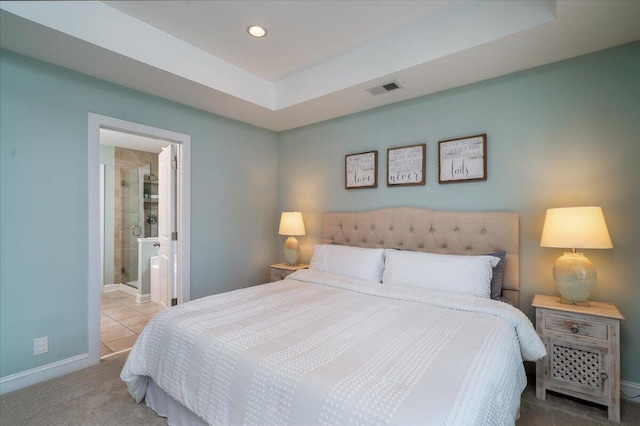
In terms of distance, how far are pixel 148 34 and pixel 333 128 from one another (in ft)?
6.34

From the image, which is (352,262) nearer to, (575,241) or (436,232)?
(436,232)

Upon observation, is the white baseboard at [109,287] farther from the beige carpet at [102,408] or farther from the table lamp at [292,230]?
the table lamp at [292,230]

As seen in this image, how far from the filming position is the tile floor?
2893 millimetres

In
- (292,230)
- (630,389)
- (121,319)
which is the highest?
(292,230)

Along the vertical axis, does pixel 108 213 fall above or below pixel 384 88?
below

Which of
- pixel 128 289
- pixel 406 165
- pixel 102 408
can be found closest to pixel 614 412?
pixel 406 165

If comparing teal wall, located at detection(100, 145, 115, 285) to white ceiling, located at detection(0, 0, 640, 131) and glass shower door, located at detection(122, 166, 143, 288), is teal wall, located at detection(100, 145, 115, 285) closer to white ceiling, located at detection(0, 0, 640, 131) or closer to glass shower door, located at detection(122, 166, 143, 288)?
glass shower door, located at detection(122, 166, 143, 288)

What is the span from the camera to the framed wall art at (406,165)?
9.32ft

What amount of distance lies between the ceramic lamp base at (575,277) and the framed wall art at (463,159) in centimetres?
85

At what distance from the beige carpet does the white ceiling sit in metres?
2.29

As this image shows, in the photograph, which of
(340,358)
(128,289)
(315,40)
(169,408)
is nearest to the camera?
(340,358)

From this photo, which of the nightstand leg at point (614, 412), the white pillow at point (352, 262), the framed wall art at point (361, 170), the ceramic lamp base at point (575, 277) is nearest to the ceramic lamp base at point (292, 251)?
the white pillow at point (352, 262)

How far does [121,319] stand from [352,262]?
113 inches

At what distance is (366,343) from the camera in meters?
1.38
